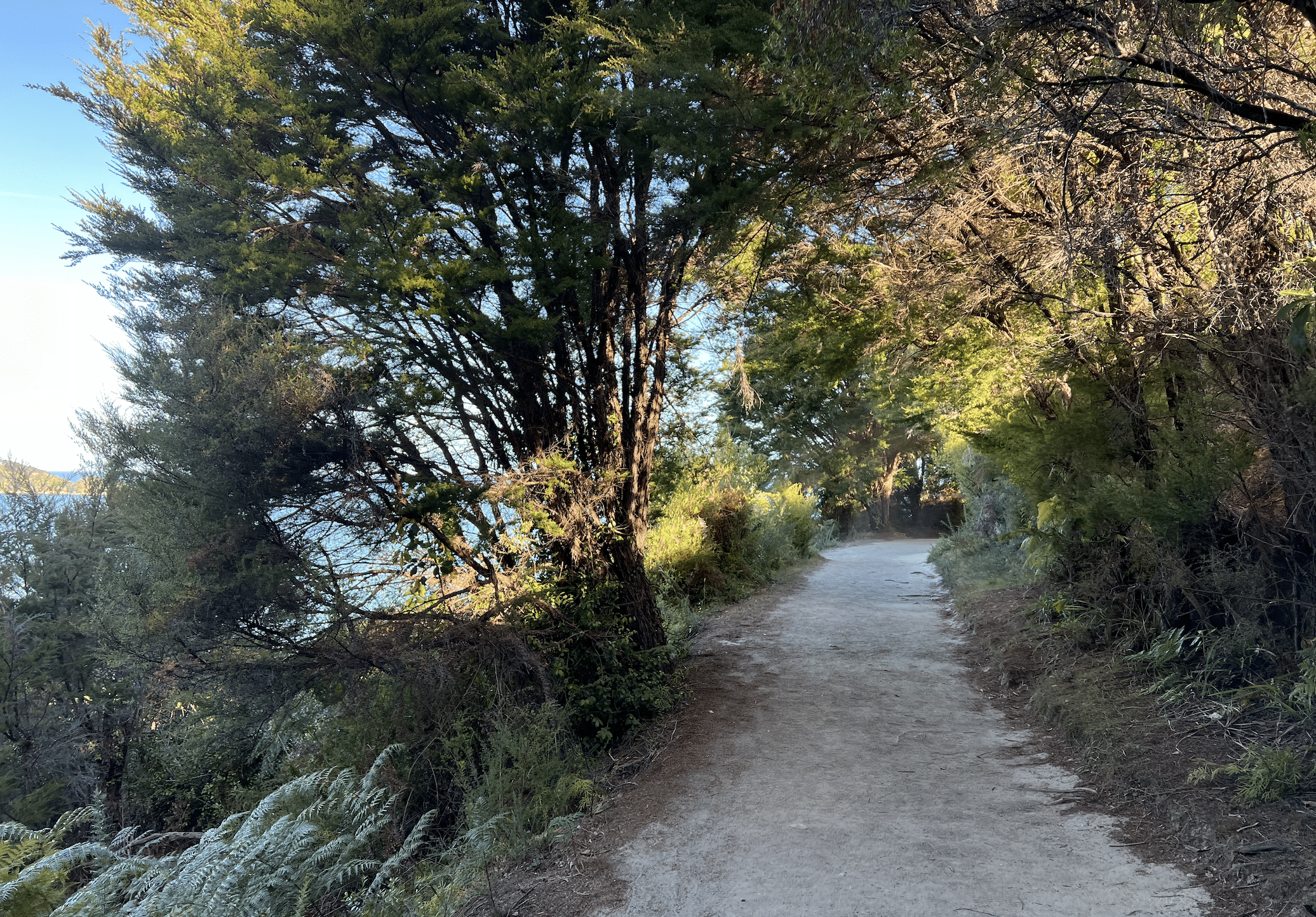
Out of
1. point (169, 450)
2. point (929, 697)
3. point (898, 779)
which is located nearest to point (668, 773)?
point (898, 779)

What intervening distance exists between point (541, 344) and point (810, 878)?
15.6 feet

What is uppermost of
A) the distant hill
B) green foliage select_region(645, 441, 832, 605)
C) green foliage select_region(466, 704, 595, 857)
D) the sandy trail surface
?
the distant hill

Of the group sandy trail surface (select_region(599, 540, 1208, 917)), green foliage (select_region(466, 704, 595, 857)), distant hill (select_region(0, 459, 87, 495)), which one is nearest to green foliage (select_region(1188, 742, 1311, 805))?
sandy trail surface (select_region(599, 540, 1208, 917))

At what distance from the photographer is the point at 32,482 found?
1534cm

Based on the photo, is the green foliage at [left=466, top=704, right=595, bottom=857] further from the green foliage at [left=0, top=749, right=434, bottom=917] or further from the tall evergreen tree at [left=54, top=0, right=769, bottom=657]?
the tall evergreen tree at [left=54, top=0, right=769, bottom=657]

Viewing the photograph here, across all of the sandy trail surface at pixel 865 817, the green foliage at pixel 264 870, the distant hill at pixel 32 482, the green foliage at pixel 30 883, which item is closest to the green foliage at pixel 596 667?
the sandy trail surface at pixel 865 817

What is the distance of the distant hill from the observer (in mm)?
14758

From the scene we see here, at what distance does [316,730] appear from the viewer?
6828 mm

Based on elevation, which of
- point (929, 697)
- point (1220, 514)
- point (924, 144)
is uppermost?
point (924, 144)

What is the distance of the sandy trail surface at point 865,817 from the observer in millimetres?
3672

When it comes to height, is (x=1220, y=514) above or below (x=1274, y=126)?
below

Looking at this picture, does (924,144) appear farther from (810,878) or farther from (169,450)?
(169,450)

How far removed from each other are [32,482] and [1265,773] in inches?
779

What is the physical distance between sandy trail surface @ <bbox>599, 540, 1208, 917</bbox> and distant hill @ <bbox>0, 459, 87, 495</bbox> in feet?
45.4
